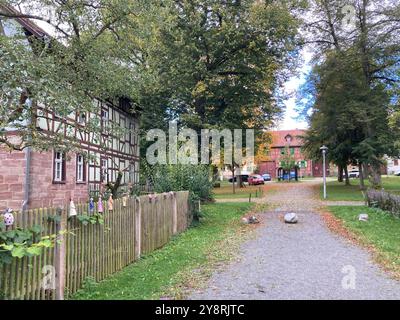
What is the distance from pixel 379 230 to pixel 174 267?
8.20 meters

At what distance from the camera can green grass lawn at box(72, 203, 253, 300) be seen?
6030 mm

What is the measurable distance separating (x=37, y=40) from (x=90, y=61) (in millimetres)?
1343

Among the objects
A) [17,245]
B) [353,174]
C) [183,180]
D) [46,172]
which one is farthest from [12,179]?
[353,174]

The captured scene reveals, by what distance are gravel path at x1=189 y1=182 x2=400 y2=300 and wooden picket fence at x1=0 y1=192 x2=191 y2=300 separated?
188cm

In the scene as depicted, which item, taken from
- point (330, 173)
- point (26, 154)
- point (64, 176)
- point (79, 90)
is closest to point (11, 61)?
point (79, 90)

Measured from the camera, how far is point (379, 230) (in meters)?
13.0

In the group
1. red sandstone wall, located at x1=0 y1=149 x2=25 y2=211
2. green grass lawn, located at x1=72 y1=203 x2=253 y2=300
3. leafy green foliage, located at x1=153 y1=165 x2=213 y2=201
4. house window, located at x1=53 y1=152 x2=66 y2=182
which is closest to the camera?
green grass lawn, located at x1=72 y1=203 x2=253 y2=300

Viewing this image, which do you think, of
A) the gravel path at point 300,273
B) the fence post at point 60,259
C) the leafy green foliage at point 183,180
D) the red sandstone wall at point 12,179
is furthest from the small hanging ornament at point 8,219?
the red sandstone wall at point 12,179

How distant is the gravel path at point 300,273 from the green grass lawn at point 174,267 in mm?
449

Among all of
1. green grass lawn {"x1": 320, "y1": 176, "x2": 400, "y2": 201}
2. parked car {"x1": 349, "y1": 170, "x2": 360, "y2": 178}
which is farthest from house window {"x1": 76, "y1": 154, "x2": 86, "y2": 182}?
parked car {"x1": 349, "y1": 170, "x2": 360, "y2": 178}

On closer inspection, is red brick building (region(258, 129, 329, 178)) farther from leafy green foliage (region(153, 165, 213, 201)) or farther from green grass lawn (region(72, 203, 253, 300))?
green grass lawn (region(72, 203, 253, 300))

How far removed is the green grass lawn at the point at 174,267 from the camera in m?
6.03

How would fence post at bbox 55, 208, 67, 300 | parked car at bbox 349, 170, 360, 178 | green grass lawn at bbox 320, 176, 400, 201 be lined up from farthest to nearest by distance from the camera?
parked car at bbox 349, 170, 360, 178 → green grass lawn at bbox 320, 176, 400, 201 → fence post at bbox 55, 208, 67, 300

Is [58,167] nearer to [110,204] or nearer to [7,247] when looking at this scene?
[110,204]
